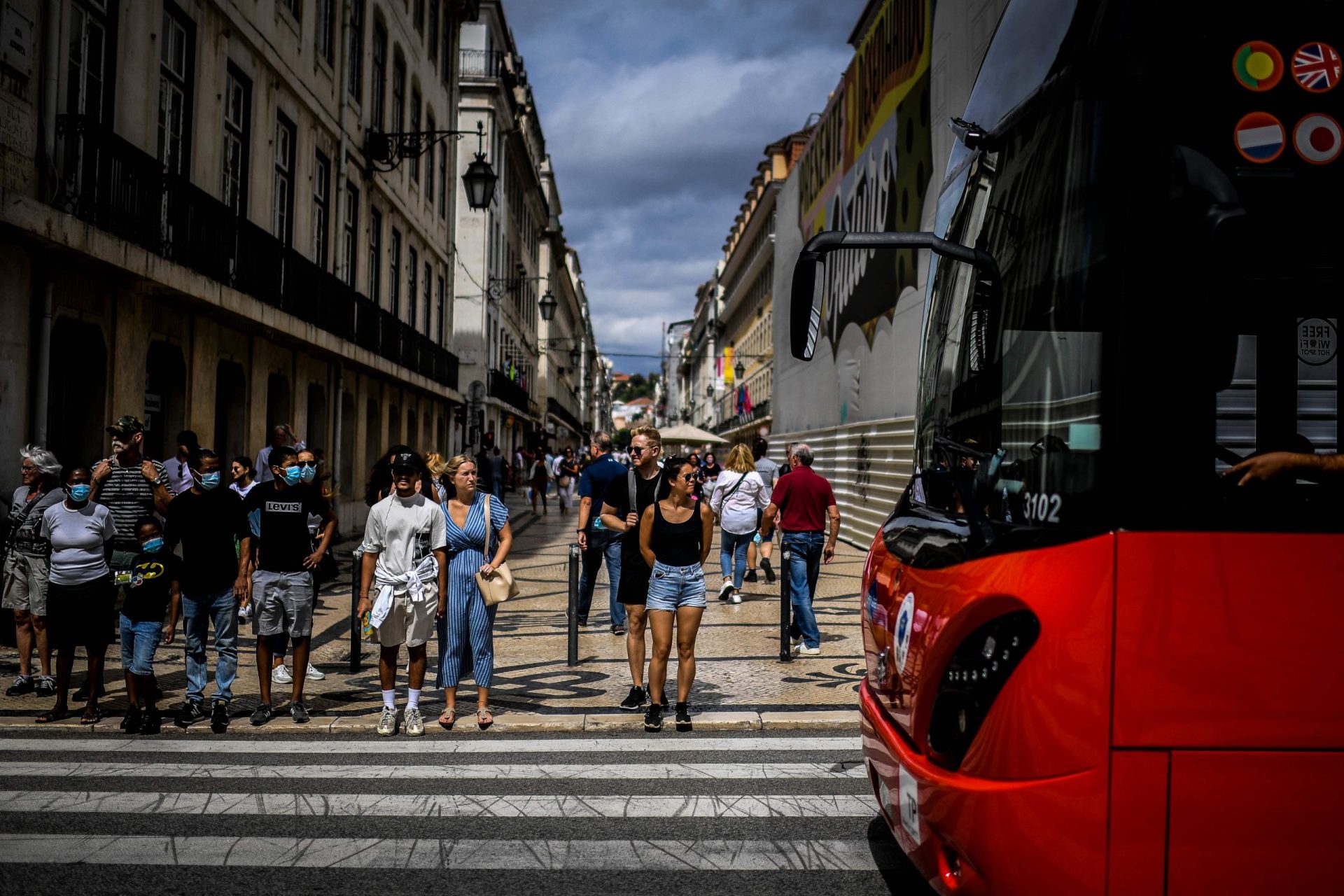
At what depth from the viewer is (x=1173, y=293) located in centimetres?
291

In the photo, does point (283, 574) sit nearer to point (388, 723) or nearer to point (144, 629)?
point (144, 629)

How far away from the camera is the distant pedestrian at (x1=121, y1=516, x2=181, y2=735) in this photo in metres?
7.10

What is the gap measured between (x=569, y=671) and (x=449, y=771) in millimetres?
3158

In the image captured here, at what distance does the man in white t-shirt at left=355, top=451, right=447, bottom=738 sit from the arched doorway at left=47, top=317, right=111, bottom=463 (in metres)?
6.92

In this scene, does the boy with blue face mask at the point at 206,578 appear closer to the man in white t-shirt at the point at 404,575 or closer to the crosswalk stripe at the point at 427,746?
the crosswalk stripe at the point at 427,746

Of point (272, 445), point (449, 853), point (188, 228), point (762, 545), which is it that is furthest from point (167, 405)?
point (449, 853)

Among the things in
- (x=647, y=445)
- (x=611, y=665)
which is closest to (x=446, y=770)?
(x=647, y=445)

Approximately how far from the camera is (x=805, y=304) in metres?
3.99

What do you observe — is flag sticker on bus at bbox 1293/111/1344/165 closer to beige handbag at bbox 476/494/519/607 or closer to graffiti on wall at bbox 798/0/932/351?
beige handbag at bbox 476/494/519/607

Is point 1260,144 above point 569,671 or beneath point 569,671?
above

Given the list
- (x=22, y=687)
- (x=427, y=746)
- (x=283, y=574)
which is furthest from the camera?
(x=22, y=687)

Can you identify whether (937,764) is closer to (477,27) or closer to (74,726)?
(74,726)

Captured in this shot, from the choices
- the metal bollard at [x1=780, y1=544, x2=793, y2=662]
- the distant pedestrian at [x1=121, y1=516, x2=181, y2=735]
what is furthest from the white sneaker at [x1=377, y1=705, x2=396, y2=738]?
the metal bollard at [x1=780, y1=544, x2=793, y2=662]

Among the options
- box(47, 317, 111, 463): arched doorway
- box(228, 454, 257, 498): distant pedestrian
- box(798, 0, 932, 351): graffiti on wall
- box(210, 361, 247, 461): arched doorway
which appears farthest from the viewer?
box(798, 0, 932, 351): graffiti on wall
